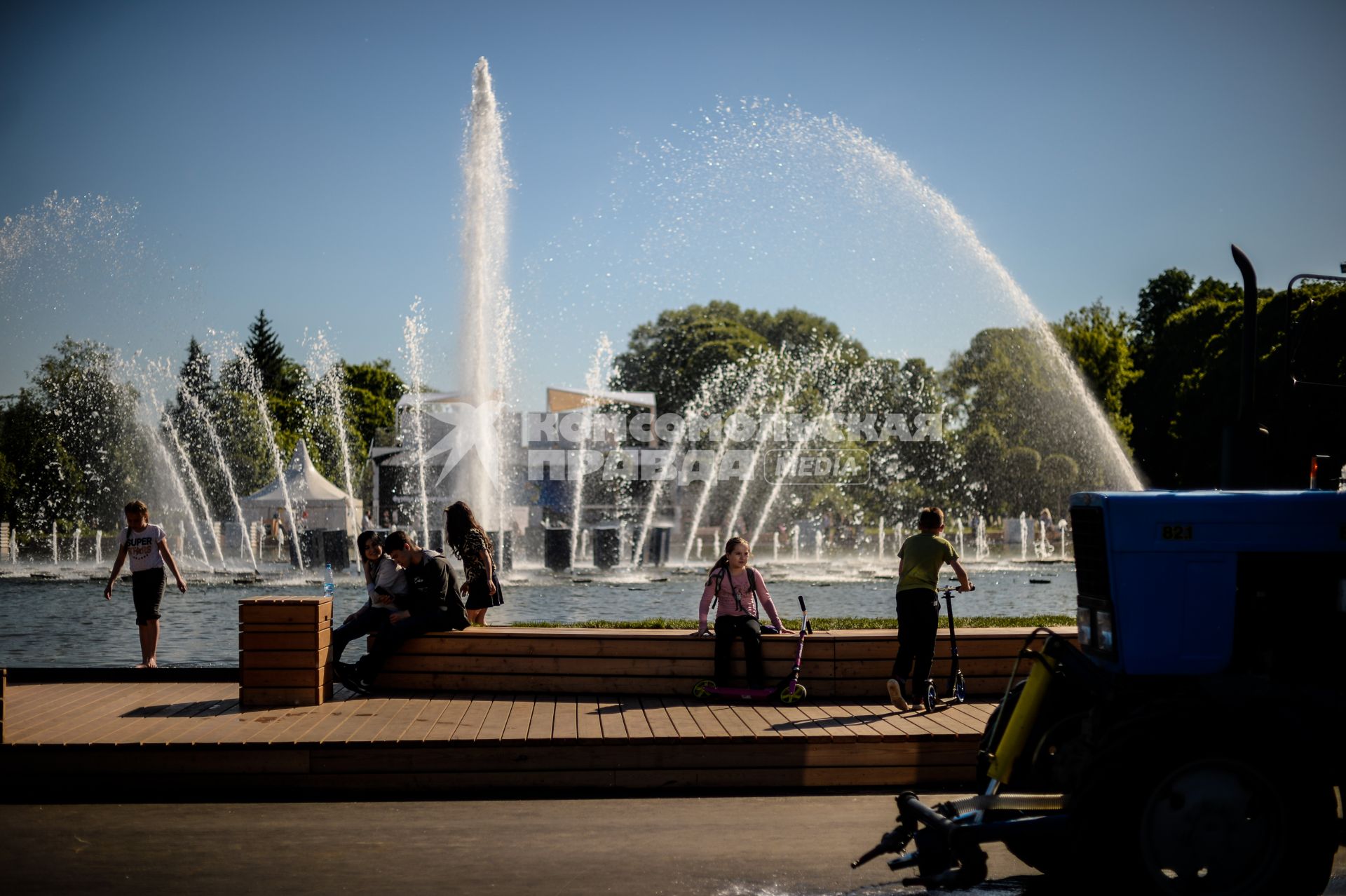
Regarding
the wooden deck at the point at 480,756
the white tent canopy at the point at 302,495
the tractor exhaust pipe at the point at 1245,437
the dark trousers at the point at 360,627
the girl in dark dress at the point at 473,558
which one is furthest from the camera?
the white tent canopy at the point at 302,495

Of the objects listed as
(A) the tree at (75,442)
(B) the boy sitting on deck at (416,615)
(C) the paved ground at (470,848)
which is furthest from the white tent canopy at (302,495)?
(C) the paved ground at (470,848)

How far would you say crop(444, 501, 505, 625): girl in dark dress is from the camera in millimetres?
11250

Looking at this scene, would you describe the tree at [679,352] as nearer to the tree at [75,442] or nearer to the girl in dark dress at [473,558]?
the tree at [75,442]

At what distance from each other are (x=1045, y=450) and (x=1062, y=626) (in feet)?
165

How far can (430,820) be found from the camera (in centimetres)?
735

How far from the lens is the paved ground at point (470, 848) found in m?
5.98

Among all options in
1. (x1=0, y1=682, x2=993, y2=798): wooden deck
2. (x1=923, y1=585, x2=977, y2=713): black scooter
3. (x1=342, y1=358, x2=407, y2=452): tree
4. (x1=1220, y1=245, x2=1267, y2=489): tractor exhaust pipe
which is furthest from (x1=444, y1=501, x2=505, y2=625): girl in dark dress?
(x1=342, y1=358, x2=407, y2=452): tree

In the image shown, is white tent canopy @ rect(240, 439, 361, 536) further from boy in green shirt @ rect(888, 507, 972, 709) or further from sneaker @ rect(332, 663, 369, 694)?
boy in green shirt @ rect(888, 507, 972, 709)

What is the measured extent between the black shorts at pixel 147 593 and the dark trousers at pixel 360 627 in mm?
2488

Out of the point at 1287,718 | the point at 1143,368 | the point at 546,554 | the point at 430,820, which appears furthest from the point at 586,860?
the point at 1143,368

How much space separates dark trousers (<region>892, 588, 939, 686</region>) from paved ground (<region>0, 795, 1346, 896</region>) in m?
1.52

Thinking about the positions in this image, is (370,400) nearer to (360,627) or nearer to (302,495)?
(302,495)

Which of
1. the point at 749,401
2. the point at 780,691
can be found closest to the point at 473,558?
the point at 780,691

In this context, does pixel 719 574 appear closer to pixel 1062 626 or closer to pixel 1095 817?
pixel 1062 626
